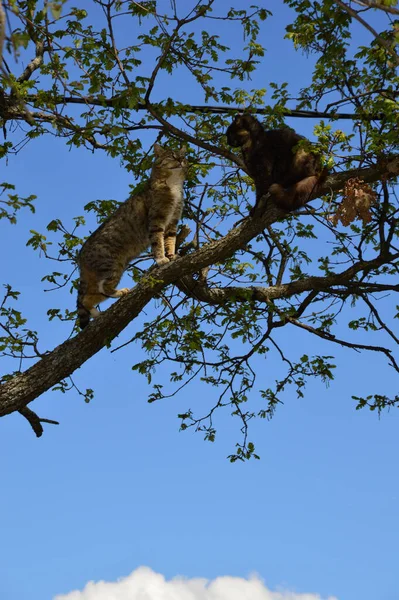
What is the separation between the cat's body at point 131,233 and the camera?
8.27m

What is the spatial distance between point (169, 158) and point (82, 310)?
91.7 inches

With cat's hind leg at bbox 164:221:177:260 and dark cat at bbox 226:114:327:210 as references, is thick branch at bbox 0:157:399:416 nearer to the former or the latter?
dark cat at bbox 226:114:327:210

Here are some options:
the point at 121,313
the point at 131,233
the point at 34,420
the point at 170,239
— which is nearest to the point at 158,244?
the point at 170,239

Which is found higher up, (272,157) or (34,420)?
(272,157)

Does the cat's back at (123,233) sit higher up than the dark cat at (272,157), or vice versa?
the dark cat at (272,157)

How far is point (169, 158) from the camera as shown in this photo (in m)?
8.71

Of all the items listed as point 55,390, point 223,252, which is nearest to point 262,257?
point 223,252

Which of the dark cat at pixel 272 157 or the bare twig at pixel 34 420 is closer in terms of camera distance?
the dark cat at pixel 272 157

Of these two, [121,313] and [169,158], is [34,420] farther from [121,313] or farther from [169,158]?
[169,158]

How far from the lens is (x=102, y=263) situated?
824 cm

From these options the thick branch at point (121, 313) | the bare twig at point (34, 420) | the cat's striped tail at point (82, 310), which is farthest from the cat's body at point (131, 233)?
the bare twig at point (34, 420)

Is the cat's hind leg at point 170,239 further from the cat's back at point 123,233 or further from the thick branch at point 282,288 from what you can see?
the thick branch at point 282,288

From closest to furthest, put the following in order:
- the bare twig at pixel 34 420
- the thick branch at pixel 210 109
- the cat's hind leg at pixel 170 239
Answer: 1. the thick branch at pixel 210 109
2. the cat's hind leg at pixel 170 239
3. the bare twig at pixel 34 420

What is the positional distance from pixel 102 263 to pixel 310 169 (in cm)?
282
